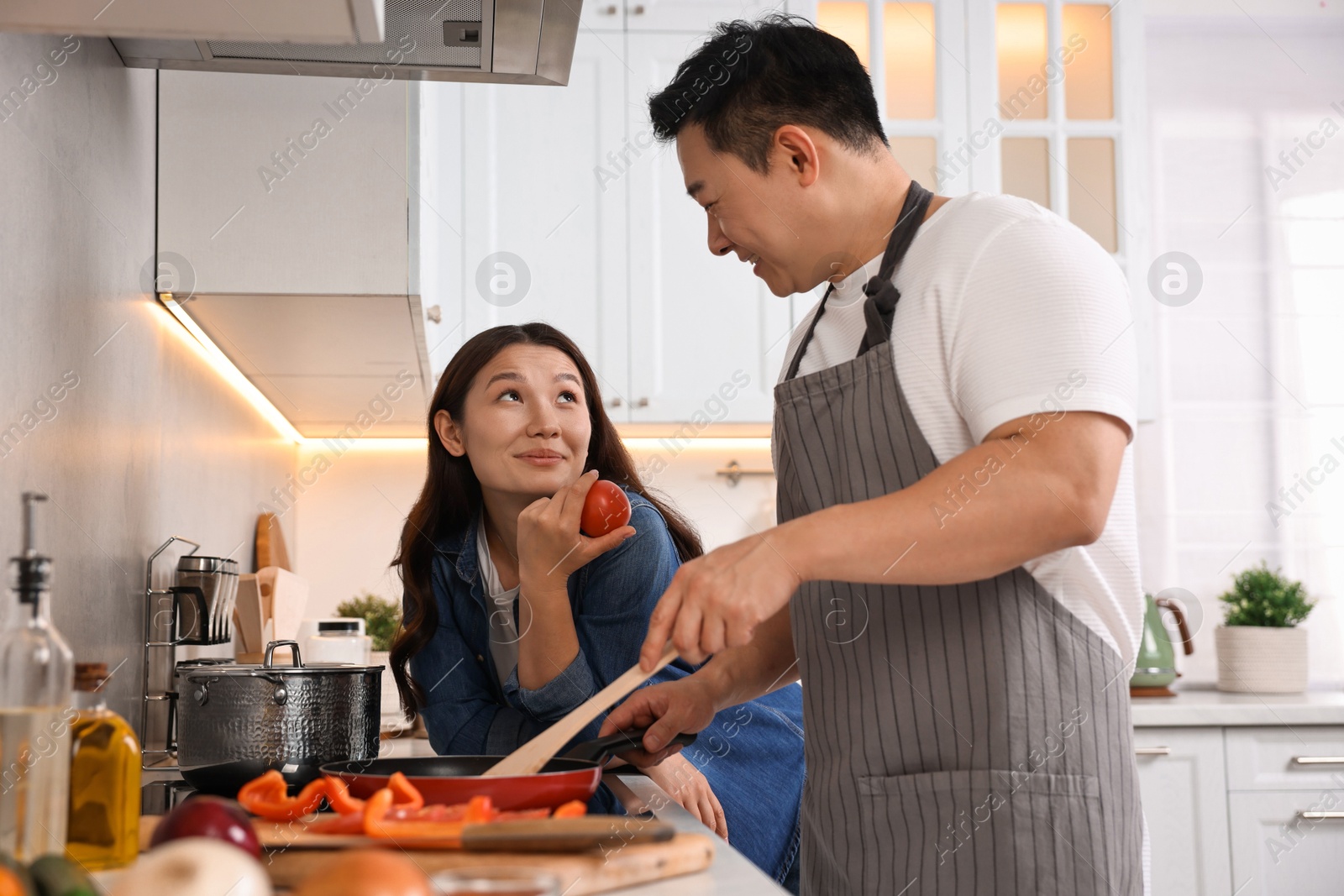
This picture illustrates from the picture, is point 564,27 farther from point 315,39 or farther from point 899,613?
point 899,613

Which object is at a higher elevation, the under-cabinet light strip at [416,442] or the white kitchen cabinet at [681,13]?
the white kitchen cabinet at [681,13]

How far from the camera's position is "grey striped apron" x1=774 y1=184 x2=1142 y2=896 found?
3.00 feet

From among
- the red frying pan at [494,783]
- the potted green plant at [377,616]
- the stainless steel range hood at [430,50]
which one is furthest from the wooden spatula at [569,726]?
the potted green plant at [377,616]

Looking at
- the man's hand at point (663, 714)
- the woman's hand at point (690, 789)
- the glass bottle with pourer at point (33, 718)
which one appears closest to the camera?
the glass bottle with pourer at point (33, 718)

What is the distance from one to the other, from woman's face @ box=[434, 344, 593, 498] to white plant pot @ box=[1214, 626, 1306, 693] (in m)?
1.82

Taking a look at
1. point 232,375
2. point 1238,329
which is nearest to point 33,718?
point 232,375

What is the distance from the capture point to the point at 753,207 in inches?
43.9

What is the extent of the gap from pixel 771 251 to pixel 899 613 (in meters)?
0.38

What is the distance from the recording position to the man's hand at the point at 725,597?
32.2 inches

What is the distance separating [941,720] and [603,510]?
20.0 inches

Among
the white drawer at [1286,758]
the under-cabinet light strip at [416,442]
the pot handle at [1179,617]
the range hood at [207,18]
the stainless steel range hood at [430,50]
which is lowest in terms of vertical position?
the white drawer at [1286,758]

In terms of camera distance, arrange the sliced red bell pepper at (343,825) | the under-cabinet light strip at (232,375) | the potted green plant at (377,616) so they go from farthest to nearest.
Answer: the potted green plant at (377,616) → the under-cabinet light strip at (232,375) → the sliced red bell pepper at (343,825)

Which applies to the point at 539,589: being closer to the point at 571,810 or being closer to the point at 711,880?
the point at 571,810

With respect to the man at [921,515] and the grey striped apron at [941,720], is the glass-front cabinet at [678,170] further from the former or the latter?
the grey striped apron at [941,720]
